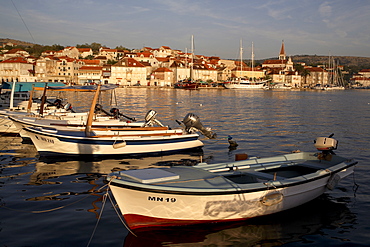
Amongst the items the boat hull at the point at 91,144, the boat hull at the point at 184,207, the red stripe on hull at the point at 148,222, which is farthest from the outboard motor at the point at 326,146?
the boat hull at the point at 91,144

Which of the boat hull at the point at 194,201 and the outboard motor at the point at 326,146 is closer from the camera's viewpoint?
the boat hull at the point at 194,201

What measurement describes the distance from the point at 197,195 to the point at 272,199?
2.07 metres

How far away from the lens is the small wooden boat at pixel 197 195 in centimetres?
817

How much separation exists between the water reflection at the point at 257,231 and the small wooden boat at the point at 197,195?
0.74ft

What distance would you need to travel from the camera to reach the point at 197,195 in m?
8.20

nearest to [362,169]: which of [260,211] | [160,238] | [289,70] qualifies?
[260,211]

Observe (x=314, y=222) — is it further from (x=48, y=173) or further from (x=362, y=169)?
(x=48, y=173)

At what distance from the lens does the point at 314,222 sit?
A: 31.9 ft

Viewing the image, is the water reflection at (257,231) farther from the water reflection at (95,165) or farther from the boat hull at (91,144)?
the boat hull at (91,144)

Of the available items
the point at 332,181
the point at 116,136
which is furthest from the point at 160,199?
the point at 116,136

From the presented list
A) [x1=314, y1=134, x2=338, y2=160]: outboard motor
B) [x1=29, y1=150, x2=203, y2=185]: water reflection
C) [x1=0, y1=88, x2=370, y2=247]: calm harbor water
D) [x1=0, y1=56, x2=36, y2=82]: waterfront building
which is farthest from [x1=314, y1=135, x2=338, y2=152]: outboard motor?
[x1=0, y1=56, x2=36, y2=82]: waterfront building

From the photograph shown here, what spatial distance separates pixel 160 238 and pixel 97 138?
8.35m

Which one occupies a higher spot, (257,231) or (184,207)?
(184,207)

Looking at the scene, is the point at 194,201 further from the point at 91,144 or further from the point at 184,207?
the point at 91,144
